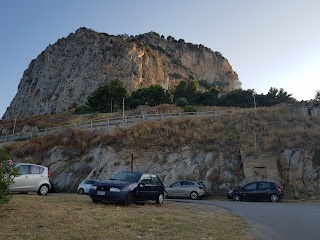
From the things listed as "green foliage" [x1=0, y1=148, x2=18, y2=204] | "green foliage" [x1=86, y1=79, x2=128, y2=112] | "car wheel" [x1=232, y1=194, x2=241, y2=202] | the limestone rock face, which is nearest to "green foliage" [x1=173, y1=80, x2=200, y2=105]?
"green foliage" [x1=86, y1=79, x2=128, y2=112]

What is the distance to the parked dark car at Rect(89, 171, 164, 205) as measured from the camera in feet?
44.9

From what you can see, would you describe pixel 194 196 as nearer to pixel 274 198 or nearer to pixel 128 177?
pixel 274 198

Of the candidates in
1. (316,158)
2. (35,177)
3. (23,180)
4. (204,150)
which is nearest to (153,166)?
(204,150)

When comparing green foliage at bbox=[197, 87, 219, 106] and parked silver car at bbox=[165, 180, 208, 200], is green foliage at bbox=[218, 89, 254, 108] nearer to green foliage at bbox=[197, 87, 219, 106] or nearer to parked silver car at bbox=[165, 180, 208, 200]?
green foliage at bbox=[197, 87, 219, 106]

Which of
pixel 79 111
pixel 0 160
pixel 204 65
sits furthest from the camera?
pixel 204 65

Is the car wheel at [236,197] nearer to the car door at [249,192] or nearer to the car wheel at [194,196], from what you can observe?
the car door at [249,192]

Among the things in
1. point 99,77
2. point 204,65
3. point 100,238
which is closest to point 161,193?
point 100,238

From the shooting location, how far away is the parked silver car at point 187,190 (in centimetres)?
2414

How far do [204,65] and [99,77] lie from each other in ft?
183

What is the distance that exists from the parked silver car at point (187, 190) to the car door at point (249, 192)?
275 cm

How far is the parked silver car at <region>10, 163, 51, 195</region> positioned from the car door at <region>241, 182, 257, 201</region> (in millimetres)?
11664

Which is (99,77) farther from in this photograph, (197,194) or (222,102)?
(197,194)

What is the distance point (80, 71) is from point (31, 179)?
291 feet

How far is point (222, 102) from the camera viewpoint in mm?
77750
